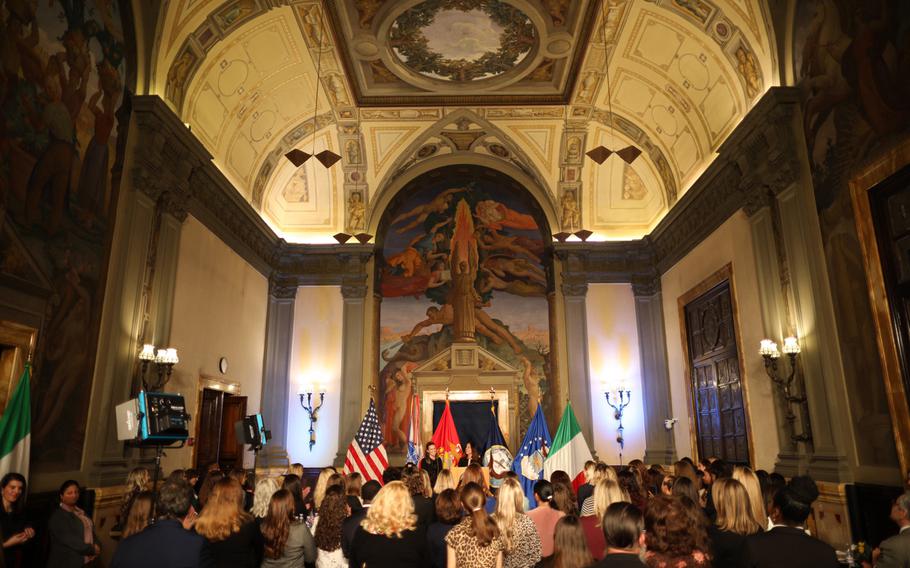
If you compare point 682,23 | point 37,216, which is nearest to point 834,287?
point 682,23

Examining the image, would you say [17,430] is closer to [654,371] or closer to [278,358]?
[278,358]

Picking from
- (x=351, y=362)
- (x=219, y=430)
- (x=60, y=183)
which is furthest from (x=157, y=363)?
(x=351, y=362)

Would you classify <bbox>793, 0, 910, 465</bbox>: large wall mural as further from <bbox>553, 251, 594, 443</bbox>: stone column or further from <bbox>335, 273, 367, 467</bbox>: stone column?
<bbox>335, 273, 367, 467</bbox>: stone column

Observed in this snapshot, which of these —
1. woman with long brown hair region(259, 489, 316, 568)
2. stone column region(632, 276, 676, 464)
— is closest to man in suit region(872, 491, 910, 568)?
woman with long brown hair region(259, 489, 316, 568)

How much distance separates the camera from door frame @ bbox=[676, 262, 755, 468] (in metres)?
10.8

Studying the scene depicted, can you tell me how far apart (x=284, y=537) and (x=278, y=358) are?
37.5ft

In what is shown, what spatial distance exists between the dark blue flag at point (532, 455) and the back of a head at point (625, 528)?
755 centimetres

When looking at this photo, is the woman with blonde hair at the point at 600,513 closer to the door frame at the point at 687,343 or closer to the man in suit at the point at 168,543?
the man in suit at the point at 168,543

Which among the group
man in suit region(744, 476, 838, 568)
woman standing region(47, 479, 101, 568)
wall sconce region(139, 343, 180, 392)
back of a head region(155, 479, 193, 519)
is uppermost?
wall sconce region(139, 343, 180, 392)

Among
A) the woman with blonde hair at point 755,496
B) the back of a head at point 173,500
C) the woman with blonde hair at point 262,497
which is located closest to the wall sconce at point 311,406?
the woman with blonde hair at point 262,497

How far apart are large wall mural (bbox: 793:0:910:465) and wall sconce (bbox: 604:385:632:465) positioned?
7542 millimetres

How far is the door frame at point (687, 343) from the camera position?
10797 mm

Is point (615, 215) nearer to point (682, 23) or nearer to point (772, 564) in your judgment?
point (682, 23)

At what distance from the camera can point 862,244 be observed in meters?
7.60
